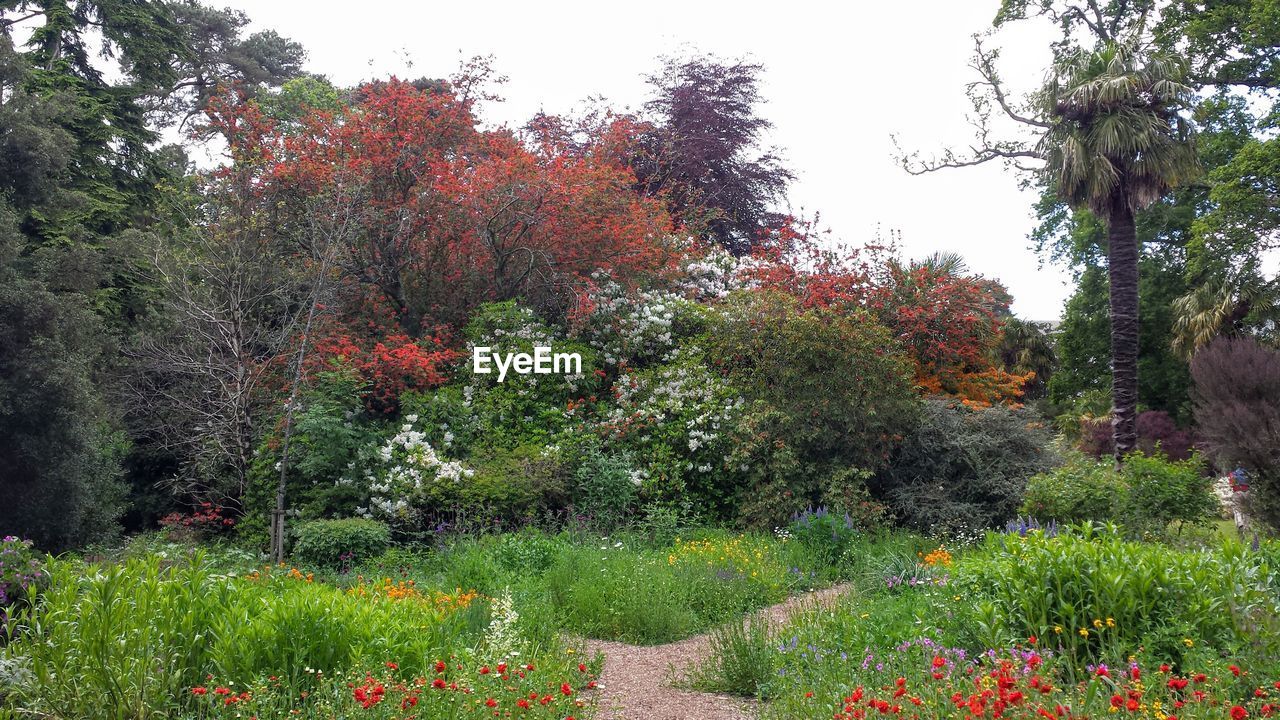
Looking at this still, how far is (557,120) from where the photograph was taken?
16844mm

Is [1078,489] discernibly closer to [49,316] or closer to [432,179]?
[432,179]

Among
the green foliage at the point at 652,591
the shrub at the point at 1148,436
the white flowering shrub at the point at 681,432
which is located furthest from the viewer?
the shrub at the point at 1148,436

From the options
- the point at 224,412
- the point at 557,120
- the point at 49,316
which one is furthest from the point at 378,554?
the point at 557,120

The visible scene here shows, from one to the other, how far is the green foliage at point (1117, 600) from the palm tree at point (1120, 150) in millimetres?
10158

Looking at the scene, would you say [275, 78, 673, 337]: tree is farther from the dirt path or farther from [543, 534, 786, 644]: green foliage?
the dirt path

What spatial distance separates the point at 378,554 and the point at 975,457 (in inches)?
283

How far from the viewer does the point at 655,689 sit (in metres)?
5.33

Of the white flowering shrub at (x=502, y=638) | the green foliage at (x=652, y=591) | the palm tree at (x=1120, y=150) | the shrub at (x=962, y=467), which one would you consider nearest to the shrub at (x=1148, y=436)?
the palm tree at (x=1120, y=150)

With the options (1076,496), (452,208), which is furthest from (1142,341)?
(452,208)

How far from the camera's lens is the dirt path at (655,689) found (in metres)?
4.81

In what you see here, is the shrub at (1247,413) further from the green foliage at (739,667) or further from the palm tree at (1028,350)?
the palm tree at (1028,350)

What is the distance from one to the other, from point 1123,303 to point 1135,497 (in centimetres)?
739

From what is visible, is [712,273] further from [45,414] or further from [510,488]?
[45,414]

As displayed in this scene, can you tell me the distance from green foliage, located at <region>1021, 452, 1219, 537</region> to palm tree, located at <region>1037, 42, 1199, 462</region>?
529cm
